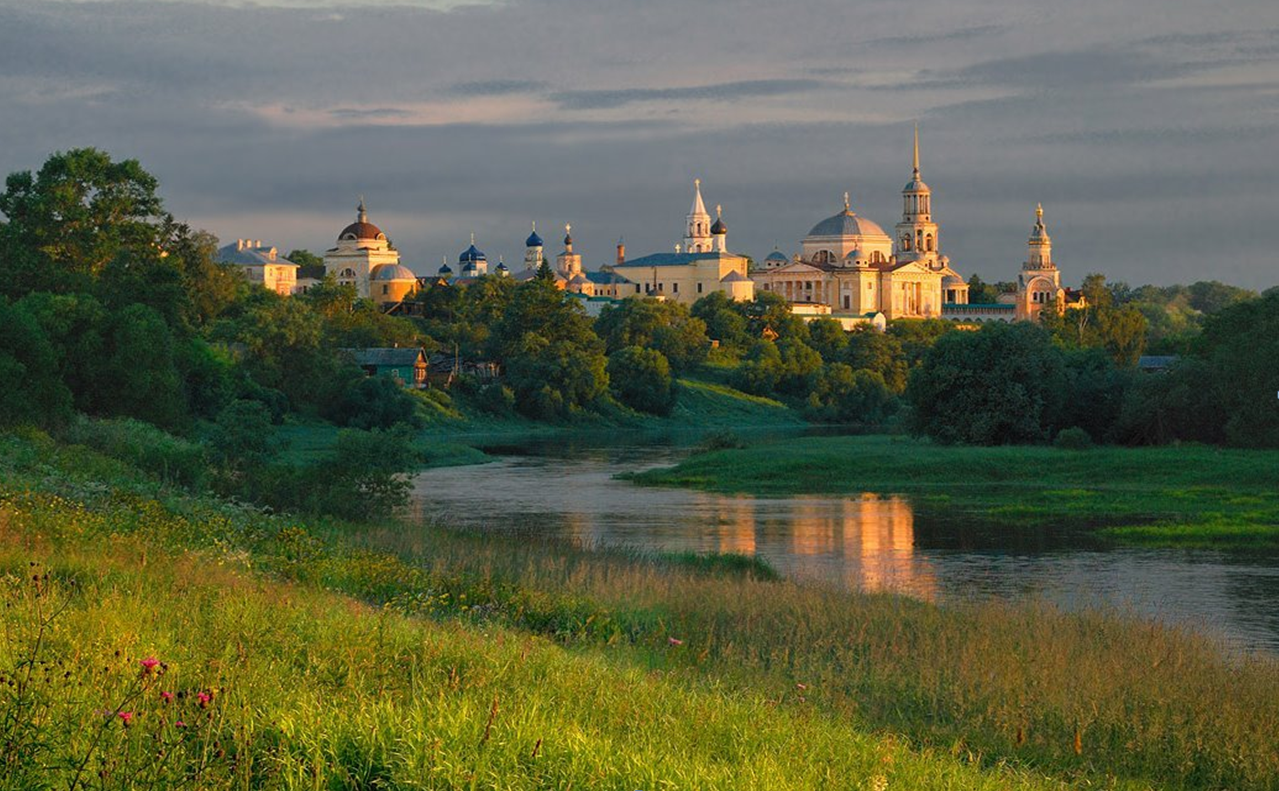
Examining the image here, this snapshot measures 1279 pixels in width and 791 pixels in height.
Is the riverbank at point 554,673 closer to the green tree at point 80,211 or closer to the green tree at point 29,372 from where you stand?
the green tree at point 29,372

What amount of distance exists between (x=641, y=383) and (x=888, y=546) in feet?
231

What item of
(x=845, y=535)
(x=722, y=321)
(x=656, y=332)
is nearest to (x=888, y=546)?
(x=845, y=535)

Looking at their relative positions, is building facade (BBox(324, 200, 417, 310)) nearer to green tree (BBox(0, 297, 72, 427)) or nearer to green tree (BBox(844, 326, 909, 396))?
green tree (BBox(844, 326, 909, 396))

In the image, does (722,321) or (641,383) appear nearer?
(641,383)

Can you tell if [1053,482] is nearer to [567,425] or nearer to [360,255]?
[567,425]

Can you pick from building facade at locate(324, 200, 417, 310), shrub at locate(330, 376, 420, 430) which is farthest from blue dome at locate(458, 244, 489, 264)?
shrub at locate(330, 376, 420, 430)

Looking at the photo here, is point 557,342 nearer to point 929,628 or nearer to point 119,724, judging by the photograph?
point 929,628

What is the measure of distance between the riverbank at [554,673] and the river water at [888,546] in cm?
591

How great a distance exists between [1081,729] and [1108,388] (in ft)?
166

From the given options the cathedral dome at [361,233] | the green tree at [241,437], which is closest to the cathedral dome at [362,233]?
the cathedral dome at [361,233]

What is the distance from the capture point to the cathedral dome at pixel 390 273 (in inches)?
6722

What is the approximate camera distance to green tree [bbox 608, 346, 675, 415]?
103688 mm

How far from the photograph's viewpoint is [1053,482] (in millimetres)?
47156

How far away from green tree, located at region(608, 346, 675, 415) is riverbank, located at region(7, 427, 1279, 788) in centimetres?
8209
